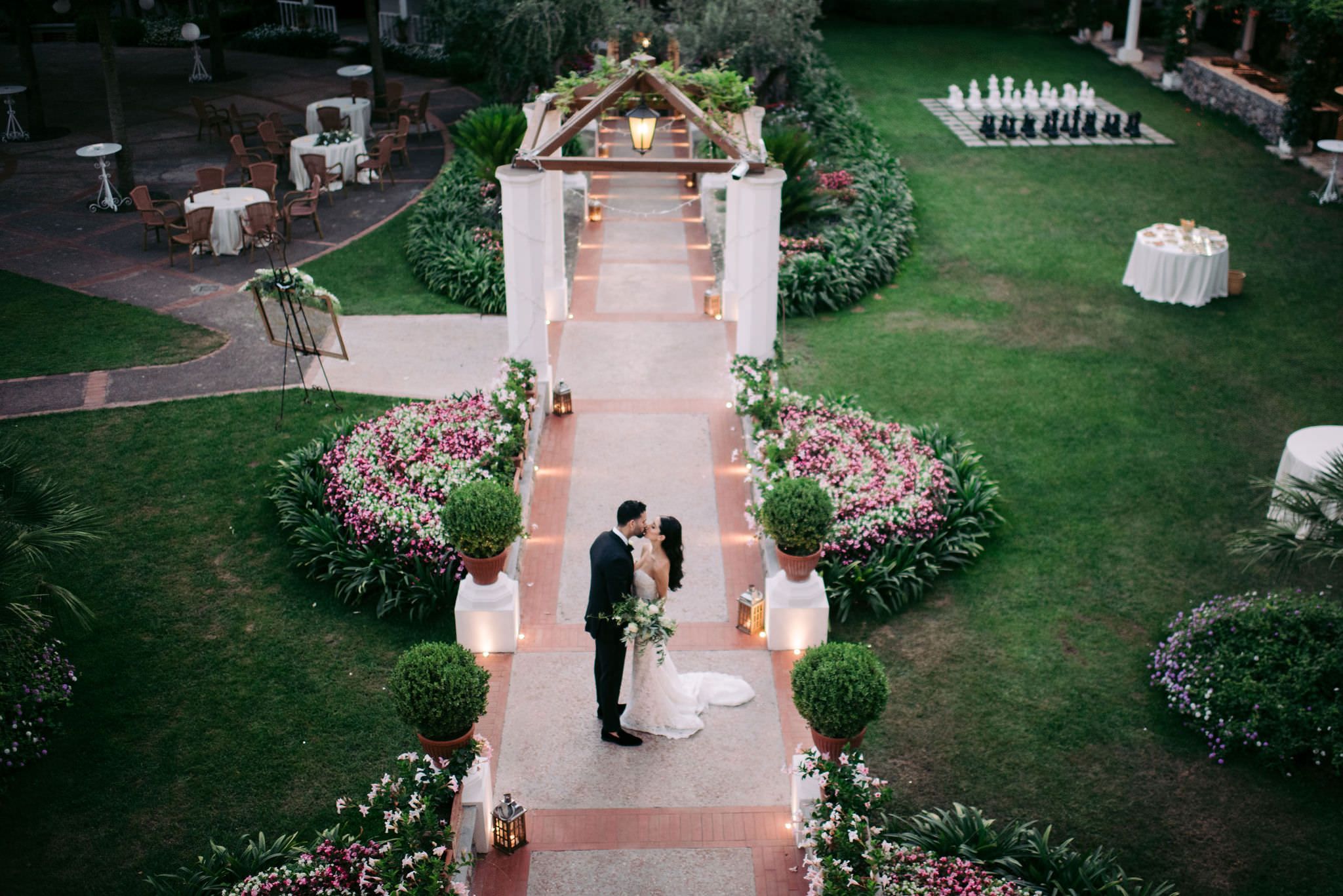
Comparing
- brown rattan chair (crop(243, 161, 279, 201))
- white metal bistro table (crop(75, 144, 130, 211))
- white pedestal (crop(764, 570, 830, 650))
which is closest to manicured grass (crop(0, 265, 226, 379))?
white metal bistro table (crop(75, 144, 130, 211))

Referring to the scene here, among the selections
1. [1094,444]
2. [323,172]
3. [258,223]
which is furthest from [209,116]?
[1094,444]

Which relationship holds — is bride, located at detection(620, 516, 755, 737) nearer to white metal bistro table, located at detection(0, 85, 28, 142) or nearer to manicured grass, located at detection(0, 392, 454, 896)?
manicured grass, located at detection(0, 392, 454, 896)

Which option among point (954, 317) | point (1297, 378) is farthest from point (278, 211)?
point (1297, 378)

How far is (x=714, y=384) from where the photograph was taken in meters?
12.9

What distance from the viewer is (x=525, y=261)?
11.5 meters

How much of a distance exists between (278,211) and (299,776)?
38.4ft

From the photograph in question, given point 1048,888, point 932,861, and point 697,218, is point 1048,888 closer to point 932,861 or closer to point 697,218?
point 932,861

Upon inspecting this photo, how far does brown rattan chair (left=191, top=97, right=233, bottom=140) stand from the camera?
21906 mm

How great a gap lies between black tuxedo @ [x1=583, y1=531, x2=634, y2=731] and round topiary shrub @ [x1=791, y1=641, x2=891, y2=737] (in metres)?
1.21

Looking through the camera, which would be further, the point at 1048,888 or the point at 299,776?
the point at 299,776

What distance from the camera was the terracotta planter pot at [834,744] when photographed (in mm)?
7027

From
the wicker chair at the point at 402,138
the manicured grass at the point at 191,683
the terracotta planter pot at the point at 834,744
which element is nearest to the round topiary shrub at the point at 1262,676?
the terracotta planter pot at the point at 834,744

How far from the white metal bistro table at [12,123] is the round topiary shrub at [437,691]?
19.9m

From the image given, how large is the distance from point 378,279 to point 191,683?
27.4ft
